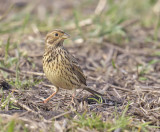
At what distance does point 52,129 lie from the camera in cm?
383

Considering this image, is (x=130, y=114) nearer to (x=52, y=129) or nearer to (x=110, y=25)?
(x=52, y=129)

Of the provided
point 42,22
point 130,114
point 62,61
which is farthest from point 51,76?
point 42,22

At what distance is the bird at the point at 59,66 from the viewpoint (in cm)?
500

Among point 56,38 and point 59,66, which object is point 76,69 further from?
point 56,38

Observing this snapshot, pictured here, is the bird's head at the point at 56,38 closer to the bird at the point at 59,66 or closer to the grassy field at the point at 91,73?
the bird at the point at 59,66

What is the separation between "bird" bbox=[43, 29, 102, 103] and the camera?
5000 millimetres

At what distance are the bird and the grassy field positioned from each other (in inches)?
10.6

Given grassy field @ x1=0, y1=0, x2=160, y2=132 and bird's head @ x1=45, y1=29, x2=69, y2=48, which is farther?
bird's head @ x1=45, y1=29, x2=69, y2=48

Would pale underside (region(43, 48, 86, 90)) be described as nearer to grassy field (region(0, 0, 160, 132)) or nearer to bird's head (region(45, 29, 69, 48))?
bird's head (region(45, 29, 69, 48))

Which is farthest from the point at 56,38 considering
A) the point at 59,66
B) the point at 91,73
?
the point at 91,73

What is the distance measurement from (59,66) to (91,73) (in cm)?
197

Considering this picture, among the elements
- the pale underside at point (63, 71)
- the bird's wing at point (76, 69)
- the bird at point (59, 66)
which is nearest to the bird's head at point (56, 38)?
the bird at point (59, 66)

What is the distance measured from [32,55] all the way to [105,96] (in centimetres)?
244

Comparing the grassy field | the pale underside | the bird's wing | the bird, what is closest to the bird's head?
the bird
